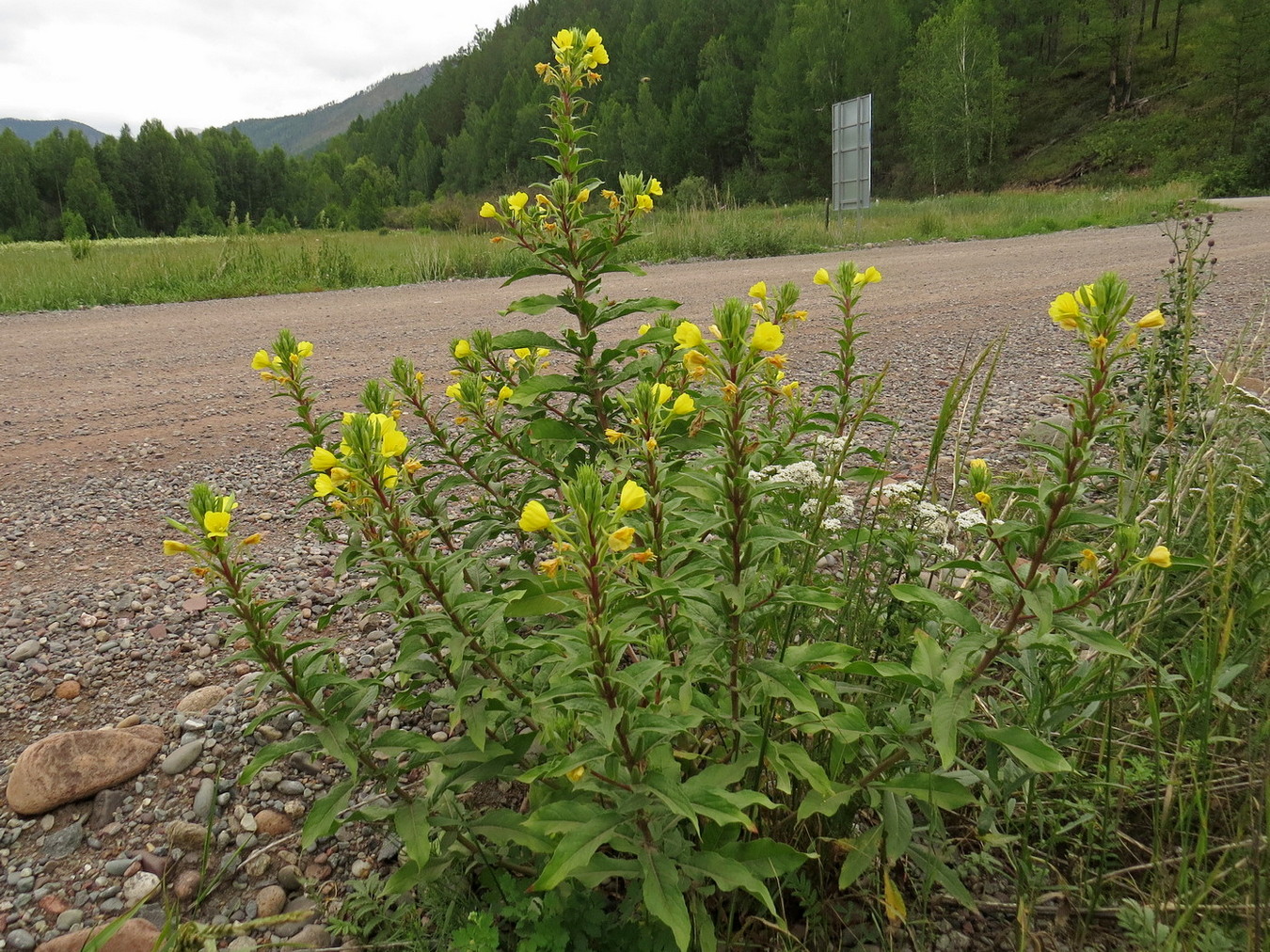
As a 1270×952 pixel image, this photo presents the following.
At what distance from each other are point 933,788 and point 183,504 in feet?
10.7

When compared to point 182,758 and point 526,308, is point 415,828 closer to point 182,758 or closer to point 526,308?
point 182,758

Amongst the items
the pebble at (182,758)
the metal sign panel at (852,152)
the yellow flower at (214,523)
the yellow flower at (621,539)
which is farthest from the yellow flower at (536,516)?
the metal sign panel at (852,152)

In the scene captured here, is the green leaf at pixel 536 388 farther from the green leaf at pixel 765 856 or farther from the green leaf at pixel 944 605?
the green leaf at pixel 765 856

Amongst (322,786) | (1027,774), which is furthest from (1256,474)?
(322,786)

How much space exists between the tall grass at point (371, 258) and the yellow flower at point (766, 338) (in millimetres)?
8678

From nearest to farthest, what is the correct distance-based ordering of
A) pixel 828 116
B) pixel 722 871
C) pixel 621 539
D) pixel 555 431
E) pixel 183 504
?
1. pixel 621 539
2. pixel 722 871
3. pixel 555 431
4. pixel 183 504
5. pixel 828 116

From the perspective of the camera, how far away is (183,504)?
335cm

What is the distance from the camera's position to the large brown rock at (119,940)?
1.49 metres

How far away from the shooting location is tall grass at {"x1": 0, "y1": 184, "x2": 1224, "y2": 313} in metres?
10.1

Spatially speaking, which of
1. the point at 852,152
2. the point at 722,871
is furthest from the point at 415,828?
the point at 852,152

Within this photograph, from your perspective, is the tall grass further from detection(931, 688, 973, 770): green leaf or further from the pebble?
detection(931, 688, 973, 770): green leaf

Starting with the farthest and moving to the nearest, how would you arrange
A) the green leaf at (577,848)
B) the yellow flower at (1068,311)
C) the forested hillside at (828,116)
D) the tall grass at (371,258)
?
the forested hillside at (828,116)
the tall grass at (371,258)
the yellow flower at (1068,311)
the green leaf at (577,848)

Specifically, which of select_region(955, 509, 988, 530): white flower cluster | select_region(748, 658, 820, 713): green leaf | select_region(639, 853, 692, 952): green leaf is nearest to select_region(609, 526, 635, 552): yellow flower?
select_region(748, 658, 820, 713): green leaf

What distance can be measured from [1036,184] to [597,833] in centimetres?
5050
